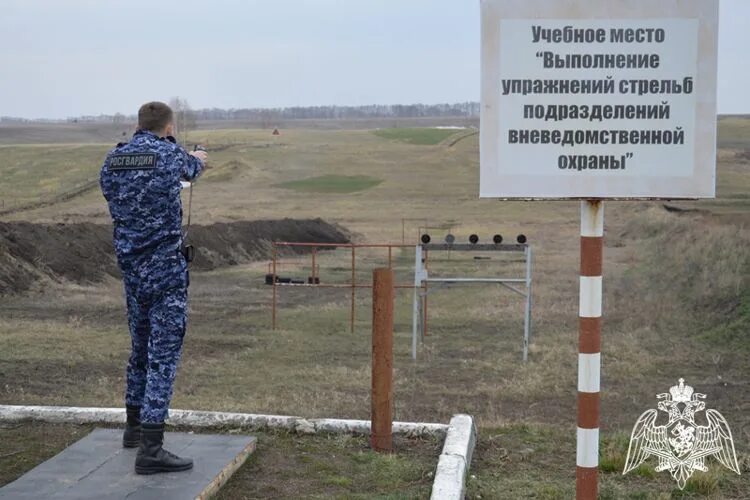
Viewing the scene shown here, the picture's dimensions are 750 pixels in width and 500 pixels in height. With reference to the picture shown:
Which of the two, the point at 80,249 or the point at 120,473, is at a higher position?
the point at 120,473

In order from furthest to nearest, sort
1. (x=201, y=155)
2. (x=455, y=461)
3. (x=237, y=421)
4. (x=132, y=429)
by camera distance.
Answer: (x=237, y=421)
(x=132, y=429)
(x=455, y=461)
(x=201, y=155)

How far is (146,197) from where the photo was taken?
5098 mm

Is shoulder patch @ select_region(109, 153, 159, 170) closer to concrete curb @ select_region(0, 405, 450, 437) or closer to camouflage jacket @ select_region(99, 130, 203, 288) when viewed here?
camouflage jacket @ select_region(99, 130, 203, 288)

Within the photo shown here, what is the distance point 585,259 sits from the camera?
4.49 m

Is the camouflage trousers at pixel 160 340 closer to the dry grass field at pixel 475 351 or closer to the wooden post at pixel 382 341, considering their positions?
the dry grass field at pixel 475 351

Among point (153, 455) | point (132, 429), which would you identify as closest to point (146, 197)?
point (153, 455)

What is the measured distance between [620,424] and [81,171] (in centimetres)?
A: 5646

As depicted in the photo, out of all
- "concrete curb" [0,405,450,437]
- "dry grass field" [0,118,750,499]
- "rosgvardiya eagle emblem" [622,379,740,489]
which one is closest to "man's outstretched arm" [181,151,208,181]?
"dry grass field" [0,118,750,499]

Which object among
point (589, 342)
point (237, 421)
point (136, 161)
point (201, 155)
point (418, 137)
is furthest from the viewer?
point (418, 137)

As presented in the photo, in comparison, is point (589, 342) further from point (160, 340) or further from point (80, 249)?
point (80, 249)

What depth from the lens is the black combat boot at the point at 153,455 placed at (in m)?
5.20

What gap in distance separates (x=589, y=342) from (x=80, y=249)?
69.1 ft

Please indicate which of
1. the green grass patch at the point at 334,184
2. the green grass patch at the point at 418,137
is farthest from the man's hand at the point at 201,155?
the green grass patch at the point at 418,137

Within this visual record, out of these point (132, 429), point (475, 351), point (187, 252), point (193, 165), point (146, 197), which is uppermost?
point (193, 165)
